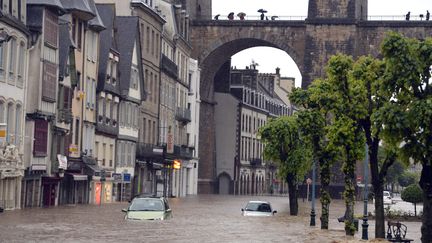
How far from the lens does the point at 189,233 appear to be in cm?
3916

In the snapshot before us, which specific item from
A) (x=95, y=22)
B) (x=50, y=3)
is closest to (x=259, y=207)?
(x=50, y=3)

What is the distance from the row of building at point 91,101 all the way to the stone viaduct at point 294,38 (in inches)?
389

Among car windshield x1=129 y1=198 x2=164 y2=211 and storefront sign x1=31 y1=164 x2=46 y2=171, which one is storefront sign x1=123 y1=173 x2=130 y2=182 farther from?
car windshield x1=129 y1=198 x2=164 y2=211

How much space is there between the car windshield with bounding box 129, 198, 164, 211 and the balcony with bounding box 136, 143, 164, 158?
42.3 metres

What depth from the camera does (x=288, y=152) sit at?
2571 inches

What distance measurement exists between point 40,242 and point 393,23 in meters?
88.2

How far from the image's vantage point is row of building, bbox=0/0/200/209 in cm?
5338

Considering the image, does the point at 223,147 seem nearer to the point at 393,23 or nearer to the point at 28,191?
the point at 393,23

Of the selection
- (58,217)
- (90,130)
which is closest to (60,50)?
(90,130)

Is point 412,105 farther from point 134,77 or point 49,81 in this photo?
point 134,77

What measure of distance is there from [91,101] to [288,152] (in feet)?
42.0

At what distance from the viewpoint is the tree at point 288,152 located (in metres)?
64.8

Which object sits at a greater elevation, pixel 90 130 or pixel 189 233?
pixel 90 130

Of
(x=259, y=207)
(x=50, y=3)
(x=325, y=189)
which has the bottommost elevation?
(x=259, y=207)
